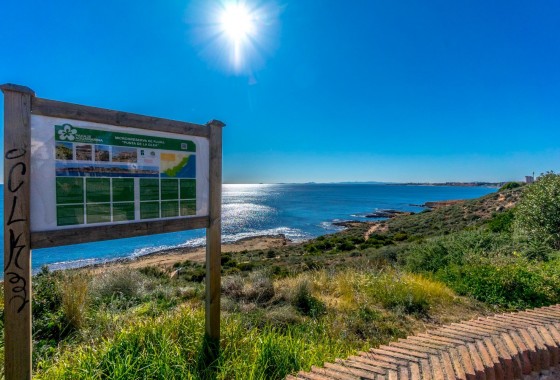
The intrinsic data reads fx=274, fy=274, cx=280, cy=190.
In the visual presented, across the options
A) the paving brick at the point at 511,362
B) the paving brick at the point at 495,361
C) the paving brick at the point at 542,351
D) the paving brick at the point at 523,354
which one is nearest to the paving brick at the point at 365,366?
the paving brick at the point at 495,361

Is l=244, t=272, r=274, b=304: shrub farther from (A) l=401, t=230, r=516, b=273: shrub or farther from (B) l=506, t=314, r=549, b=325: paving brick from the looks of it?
(A) l=401, t=230, r=516, b=273: shrub

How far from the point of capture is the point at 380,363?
7.25 feet

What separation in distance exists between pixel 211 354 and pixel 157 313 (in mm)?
1658

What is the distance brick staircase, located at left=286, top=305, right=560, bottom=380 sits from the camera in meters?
2.09

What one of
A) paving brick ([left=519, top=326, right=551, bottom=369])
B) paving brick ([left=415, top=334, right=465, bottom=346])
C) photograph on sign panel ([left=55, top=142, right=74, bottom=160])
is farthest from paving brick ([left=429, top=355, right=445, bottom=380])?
photograph on sign panel ([left=55, top=142, right=74, bottom=160])

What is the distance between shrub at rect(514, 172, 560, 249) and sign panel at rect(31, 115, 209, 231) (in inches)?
400

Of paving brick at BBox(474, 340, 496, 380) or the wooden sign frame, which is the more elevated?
the wooden sign frame

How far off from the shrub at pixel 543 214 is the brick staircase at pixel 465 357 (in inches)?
298

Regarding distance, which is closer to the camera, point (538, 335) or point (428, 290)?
point (538, 335)

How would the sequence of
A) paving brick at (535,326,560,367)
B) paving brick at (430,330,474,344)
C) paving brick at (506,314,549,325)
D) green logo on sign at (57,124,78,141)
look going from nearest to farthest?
green logo on sign at (57,124,78,141)
paving brick at (535,326,560,367)
paving brick at (430,330,474,344)
paving brick at (506,314,549,325)

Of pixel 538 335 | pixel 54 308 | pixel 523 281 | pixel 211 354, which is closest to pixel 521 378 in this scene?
A: pixel 538 335

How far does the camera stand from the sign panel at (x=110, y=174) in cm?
224

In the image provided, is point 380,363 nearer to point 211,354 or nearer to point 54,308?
point 211,354

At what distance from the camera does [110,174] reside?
257 cm
